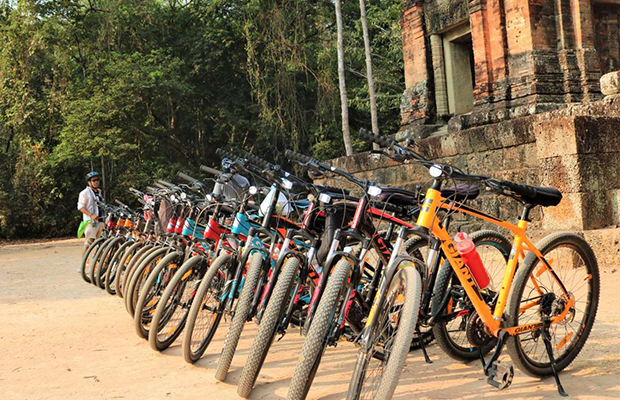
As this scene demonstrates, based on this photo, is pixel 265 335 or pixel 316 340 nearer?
pixel 316 340

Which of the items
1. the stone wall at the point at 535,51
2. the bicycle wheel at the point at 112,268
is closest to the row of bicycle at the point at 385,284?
the bicycle wheel at the point at 112,268

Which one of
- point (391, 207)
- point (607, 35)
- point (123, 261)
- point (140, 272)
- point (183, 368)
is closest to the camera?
point (391, 207)

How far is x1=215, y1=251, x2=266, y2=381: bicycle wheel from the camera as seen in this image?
11.8ft

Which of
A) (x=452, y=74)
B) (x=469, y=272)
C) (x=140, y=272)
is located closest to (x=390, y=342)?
(x=469, y=272)

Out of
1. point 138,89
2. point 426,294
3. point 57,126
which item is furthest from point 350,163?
point 57,126

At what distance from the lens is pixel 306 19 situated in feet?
77.3

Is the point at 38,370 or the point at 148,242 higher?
the point at 148,242

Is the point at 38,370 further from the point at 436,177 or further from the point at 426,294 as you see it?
the point at 436,177

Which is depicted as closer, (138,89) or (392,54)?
(138,89)

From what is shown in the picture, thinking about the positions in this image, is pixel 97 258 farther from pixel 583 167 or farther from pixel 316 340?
pixel 316 340

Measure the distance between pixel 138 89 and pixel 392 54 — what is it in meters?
9.42

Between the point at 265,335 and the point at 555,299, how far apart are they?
4.95 ft

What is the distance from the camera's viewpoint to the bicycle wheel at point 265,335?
3250mm

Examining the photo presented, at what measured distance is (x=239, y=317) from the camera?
3602mm
